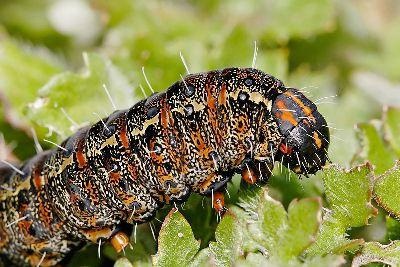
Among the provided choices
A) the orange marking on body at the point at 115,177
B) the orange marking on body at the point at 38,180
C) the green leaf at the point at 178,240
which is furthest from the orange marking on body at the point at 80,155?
the green leaf at the point at 178,240

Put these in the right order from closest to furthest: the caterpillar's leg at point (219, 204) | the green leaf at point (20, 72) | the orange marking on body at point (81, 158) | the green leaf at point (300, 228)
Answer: the green leaf at point (300, 228) < the caterpillar's leg at point (219, 204) < the orange marking on body at point (81, 158) < the green leaf at point (20, 72)

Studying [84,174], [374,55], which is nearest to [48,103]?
[84,174]

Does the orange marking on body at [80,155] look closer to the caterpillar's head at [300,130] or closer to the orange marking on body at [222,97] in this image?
the orange marking on body at [222,97]

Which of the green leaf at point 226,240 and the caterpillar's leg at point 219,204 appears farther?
the caterpillar's leg at point 219,204

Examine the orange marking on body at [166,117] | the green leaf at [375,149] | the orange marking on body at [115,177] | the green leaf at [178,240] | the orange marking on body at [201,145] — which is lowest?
the green leaf at [375,149]

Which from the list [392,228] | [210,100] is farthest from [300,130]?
[392,228]

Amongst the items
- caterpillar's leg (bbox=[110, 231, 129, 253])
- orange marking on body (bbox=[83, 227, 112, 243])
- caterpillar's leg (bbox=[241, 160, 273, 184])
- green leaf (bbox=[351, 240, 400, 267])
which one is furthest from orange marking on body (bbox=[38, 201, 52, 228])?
green leaf (bbox=[351, 240, 400, 267])

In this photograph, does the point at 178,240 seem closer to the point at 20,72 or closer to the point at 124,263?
the point at 124,263
